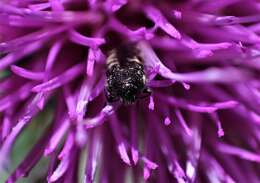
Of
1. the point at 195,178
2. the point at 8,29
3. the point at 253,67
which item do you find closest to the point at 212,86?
the point at 253,67

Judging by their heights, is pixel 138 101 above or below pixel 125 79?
below

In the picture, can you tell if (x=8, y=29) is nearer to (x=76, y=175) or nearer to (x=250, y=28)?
(x=76, y=175)

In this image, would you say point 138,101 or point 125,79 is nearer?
point 125,79

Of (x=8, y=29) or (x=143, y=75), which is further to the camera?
(x=8, y=29)
